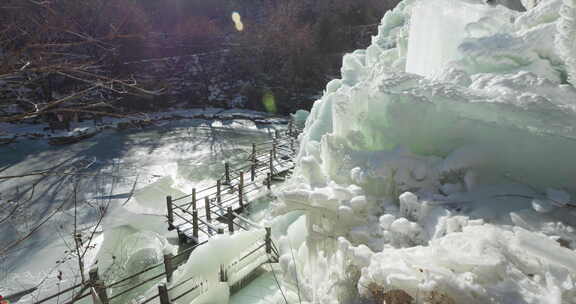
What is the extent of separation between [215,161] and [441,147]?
43.0ft

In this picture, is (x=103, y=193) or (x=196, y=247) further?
(x=103, y=193)

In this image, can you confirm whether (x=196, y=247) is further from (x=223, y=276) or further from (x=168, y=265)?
(x=223, y=276)

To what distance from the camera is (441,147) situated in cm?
347

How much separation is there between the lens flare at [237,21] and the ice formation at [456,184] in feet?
126

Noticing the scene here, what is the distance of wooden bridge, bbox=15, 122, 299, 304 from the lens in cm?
498

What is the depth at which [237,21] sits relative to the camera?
132 feet

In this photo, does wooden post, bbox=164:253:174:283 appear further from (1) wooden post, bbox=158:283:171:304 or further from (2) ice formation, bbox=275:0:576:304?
(2) ice formation, bbox=275:0:576:304

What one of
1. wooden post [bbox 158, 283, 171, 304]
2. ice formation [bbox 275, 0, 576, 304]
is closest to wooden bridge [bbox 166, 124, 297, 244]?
wooden post [bbox 158, 283, 171, 304]

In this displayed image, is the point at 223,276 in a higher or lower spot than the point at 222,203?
higher

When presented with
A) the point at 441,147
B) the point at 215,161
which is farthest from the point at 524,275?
the point at 215,161

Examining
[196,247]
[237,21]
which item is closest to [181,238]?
[196,247]

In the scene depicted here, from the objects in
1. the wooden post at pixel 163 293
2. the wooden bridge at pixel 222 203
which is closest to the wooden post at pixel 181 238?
the wooden bridge at pixel 222 203

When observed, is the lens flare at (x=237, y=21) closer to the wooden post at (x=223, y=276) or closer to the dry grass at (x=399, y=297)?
the wooden post at (x=223, y=276)

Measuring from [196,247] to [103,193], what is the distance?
23.7ft
